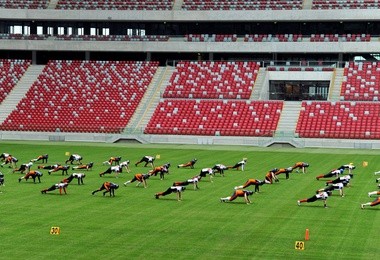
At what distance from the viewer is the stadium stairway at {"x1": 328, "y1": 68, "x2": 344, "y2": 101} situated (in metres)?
80.3

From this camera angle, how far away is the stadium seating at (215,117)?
7435cm

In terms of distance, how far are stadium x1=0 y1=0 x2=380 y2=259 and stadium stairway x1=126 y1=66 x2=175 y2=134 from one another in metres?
0.20

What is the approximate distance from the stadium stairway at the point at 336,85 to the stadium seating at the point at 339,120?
66.4 inches

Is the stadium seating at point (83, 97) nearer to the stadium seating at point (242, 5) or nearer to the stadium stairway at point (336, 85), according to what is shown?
the stadium seating at point (242, 5)

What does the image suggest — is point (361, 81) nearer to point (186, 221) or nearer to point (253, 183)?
point (253, 183)

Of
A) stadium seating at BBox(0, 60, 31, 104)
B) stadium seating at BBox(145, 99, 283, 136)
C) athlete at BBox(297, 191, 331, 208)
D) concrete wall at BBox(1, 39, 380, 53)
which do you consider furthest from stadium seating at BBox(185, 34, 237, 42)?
athlete at BBox(297, 191, 331, 208)

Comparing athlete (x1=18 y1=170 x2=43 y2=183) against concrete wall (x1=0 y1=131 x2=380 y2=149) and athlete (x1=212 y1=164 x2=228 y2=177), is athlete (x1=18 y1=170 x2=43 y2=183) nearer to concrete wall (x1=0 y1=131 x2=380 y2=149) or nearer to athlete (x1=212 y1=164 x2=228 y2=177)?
athlete (x1=212 y1=164 x2=228 y2=177)

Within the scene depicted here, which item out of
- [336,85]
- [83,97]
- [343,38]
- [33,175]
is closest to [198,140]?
[83,97]

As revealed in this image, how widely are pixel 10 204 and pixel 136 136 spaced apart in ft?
137

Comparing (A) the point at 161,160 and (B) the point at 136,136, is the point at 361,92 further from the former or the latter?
(A) the point at 161,160

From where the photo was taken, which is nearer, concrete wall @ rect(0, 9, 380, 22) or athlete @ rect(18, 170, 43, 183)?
athlete @ rect(18, 170, 43, 183)

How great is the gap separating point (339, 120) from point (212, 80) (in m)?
16.3

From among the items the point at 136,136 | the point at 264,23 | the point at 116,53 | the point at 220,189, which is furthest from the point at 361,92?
the point at 220,189

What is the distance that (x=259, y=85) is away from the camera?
83688 millimetres
